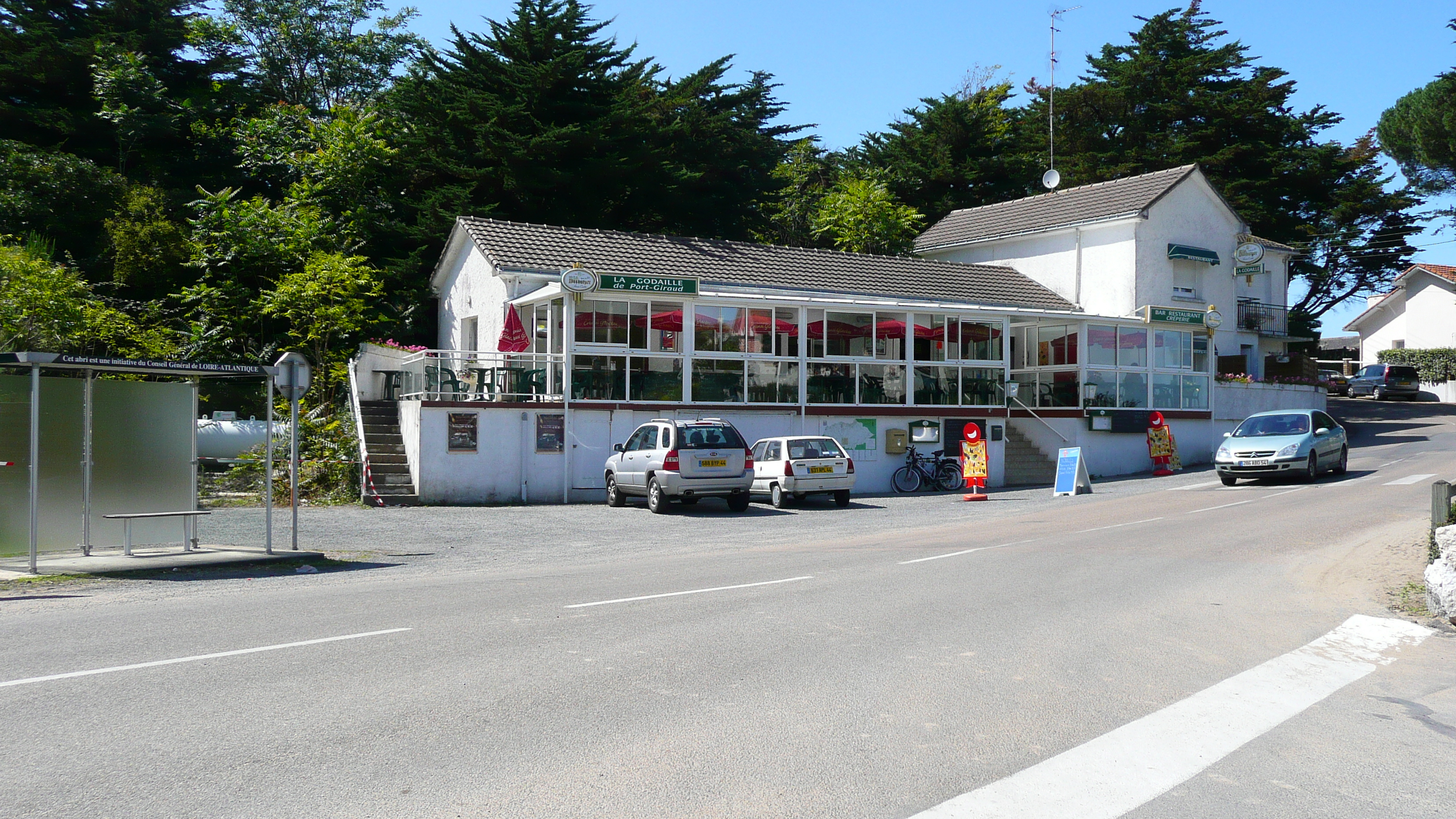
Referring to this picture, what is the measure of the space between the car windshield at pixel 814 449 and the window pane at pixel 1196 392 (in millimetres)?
16101

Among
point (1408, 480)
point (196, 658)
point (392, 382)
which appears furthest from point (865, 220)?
point (196, 658)

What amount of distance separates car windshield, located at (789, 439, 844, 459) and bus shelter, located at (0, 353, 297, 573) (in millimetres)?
11040

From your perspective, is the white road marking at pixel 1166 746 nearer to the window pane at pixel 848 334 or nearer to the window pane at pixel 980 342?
the window pane at pixel 848 334

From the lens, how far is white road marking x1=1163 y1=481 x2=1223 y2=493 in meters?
24.9

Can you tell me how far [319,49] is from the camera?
5247 centimetres

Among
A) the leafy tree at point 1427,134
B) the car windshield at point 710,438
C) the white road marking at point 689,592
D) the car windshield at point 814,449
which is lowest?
the white road marking at point 689,592

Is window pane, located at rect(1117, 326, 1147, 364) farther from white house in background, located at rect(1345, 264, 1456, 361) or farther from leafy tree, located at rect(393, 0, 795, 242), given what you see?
white house in background, located at rect(1345, 264, 1456, 361)

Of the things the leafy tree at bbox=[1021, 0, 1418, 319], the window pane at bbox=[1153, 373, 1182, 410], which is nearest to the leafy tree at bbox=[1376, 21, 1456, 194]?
the leafy tree at bbox=[1021, 0, 1418, 319]

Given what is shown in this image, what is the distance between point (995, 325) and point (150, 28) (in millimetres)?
31925

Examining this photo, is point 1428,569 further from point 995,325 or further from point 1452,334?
point 1452,334

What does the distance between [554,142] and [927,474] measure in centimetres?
1665

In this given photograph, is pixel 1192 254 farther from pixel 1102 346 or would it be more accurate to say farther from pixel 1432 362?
pixel 1432 362

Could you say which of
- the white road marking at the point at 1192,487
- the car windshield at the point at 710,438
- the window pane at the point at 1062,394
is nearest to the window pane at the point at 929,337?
the window pane at the point at 1062,394

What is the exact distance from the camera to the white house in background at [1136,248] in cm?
3691
